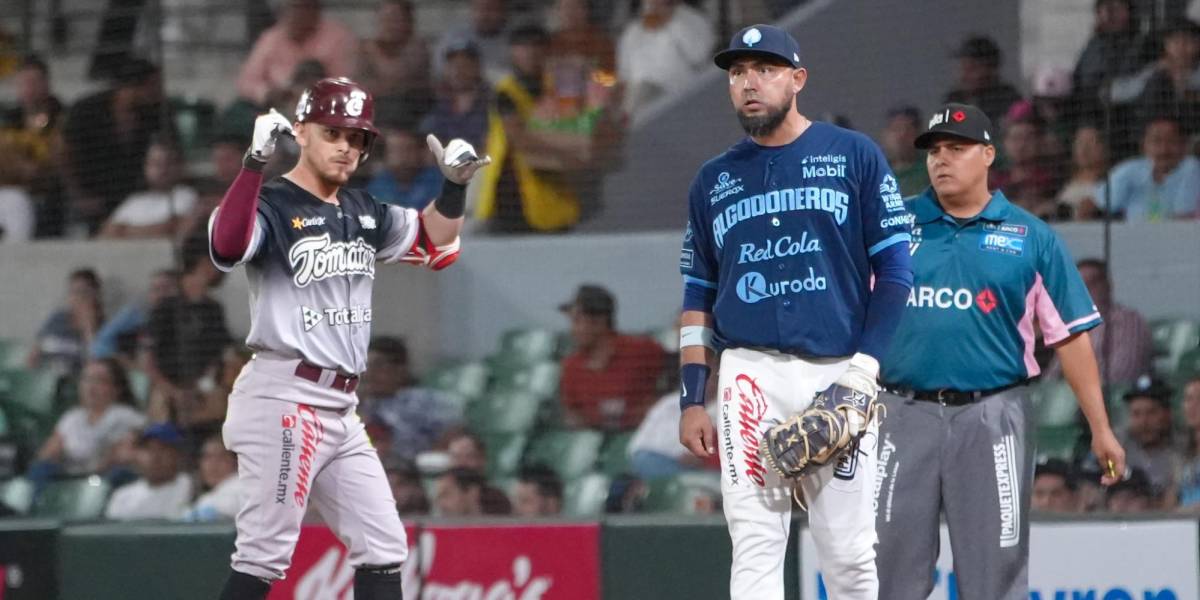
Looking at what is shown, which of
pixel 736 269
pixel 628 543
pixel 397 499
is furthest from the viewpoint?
pixel 397 499

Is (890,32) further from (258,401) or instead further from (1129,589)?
(258,401)

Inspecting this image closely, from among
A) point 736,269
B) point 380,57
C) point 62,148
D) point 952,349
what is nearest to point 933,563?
point 952,349

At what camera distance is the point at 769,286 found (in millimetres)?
4605

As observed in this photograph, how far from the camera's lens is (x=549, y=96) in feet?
29.9

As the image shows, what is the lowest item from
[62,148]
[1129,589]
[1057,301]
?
[1129,589]

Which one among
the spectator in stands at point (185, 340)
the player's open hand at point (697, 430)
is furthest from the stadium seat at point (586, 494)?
the player's open hand at point (697, 430)

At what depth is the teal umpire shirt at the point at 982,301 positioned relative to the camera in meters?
5.22

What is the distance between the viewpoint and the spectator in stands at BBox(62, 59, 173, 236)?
9.90 metres

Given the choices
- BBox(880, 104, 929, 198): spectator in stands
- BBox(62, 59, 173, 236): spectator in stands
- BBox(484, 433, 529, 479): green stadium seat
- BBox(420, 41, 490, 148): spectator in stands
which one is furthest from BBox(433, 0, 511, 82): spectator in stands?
BBox(880, 104, 929, 198): spectator in stands

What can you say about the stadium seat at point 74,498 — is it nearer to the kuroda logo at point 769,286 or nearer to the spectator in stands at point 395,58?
the spectator in stands at point 395,58

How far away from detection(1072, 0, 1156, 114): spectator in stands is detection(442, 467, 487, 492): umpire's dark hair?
321cm

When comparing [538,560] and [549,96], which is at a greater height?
[549,96]

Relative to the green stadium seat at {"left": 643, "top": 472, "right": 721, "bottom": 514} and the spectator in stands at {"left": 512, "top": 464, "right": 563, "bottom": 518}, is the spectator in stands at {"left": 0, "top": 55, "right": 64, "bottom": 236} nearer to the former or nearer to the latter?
the spectator in stands at {"left": 512, "top": 464, "right": 563, "bottom": 518}

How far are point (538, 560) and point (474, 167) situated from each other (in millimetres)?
1829
